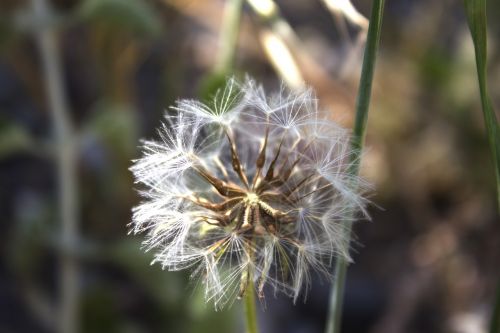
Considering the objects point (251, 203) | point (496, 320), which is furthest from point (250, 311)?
point (496, 320)

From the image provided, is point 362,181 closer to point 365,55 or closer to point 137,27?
point 365,55

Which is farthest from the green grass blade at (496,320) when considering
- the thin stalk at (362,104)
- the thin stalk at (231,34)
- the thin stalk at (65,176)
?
the thin stalk at (65,176)

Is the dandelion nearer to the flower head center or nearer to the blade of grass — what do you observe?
the flower head center

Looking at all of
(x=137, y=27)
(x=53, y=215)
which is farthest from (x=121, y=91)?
(x=137, y=27)

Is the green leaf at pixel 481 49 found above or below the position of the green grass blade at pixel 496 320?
above

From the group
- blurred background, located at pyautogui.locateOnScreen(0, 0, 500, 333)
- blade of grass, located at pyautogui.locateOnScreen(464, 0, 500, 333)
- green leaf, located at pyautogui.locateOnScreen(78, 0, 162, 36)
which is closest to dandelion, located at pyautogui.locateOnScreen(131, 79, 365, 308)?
blade of grass, located at pyautogui.locateOnScreen(464, 0, 500, 333)

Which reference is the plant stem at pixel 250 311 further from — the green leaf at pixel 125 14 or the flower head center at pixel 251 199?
the green leaf at pixel 125 14
